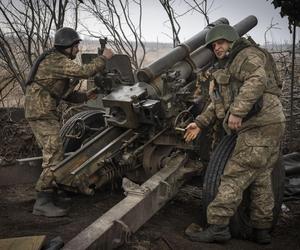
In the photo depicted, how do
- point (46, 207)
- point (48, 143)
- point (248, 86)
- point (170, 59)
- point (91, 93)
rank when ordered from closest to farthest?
point (248, 86) → point (46, 207) → point (48, 143) → point (170, 59) → point (91, 93)

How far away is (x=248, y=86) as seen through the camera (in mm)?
3957

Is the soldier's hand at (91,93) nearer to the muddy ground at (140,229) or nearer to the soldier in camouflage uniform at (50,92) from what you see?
the soldier in camouflage uniform at (50,92)

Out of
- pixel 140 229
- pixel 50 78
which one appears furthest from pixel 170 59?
pixel 140 229

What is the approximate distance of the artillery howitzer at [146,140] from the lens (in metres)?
4.70

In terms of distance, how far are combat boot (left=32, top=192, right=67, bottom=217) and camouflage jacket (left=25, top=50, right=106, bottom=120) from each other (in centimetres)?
81

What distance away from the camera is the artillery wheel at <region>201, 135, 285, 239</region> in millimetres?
4363

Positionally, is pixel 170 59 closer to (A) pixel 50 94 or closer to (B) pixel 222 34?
(B) pixel 222 34

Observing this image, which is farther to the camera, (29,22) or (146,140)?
(29,22)

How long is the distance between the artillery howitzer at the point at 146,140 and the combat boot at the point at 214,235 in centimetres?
28

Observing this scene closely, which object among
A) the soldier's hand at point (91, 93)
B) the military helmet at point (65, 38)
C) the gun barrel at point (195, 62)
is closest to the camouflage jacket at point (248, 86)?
the gun barrel at point (195, 62)

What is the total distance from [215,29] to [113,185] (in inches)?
91.1

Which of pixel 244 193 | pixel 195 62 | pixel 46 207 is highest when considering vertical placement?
pixel 195 62

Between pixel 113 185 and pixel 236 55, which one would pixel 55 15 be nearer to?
pixel 113 185

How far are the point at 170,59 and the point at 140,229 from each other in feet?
6.52
